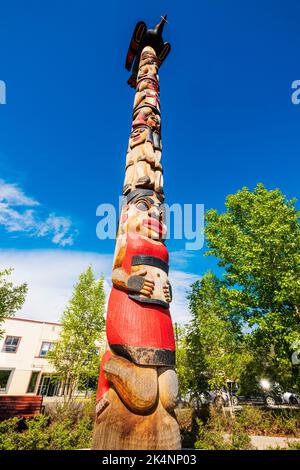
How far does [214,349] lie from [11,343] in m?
19.6

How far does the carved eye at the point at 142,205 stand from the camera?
199 inches

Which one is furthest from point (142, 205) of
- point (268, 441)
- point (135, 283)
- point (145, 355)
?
point (268, 441)

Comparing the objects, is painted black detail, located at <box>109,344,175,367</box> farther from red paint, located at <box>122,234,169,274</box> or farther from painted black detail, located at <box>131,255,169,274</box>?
painted black detail, located at <box>131,255,169,274</box>

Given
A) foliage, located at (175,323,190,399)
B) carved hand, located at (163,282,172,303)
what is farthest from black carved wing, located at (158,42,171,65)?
foliage, located at (175,323,190,399)

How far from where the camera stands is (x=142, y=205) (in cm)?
509

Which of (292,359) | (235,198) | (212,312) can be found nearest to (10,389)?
(212,312)

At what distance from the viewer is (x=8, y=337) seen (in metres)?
22.9

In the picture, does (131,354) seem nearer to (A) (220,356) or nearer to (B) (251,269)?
(B) (251,269)

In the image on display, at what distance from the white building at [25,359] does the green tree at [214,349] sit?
Answer: 14.7 meters

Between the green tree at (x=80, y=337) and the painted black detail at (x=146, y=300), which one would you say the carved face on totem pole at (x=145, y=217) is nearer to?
the painted black detail at (x=146, y=300)

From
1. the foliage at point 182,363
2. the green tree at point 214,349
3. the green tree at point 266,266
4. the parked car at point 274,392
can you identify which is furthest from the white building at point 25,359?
the green tree at point 266,266

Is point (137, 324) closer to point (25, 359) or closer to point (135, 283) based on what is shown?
point (135, 283)

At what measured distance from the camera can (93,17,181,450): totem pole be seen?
9.09 ft
